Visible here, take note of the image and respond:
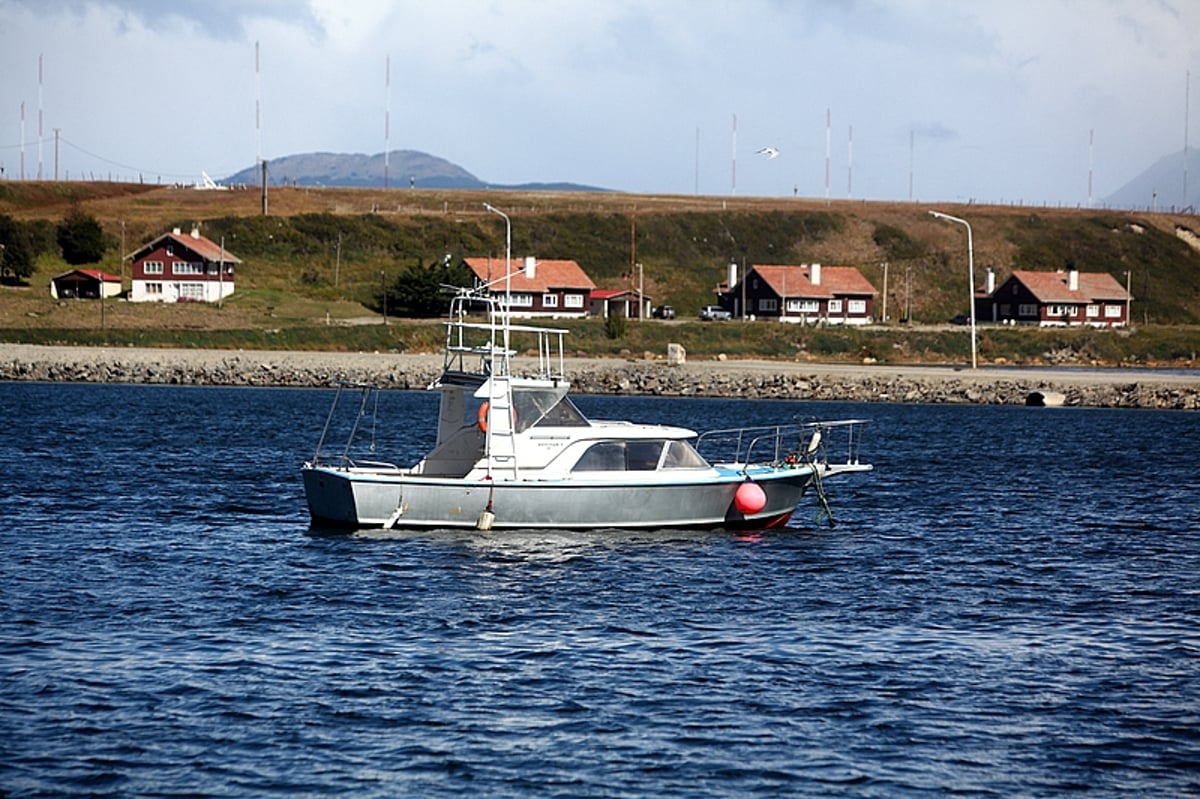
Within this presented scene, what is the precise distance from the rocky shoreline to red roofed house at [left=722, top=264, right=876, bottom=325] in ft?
133

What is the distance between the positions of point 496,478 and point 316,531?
4.83m

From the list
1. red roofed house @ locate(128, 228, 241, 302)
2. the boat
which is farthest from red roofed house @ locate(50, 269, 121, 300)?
the boat

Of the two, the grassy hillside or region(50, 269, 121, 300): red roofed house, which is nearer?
the grassy hillside

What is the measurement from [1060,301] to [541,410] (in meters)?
126

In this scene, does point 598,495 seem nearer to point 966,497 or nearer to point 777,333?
point 966,497

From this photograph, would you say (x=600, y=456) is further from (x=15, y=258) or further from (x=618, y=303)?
(x=618, y=303)

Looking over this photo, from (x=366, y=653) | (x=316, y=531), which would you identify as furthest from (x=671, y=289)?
(x=366, y=653)

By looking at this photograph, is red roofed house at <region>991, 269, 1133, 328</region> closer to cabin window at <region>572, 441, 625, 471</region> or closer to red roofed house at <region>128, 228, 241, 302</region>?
red roofed house at <region>128, 228, 241, 302</region>

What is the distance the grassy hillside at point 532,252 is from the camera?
114m

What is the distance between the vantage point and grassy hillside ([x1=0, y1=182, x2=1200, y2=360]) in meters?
114

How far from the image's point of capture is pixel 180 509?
128ft

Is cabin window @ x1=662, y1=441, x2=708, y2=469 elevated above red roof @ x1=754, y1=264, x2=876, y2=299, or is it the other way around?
red roof @ x1=754, y1=264, x2=876, y2=299

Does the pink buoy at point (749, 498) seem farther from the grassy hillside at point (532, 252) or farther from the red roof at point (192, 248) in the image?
the red roof at point (192, 248)

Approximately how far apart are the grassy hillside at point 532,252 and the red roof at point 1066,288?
10185mm
